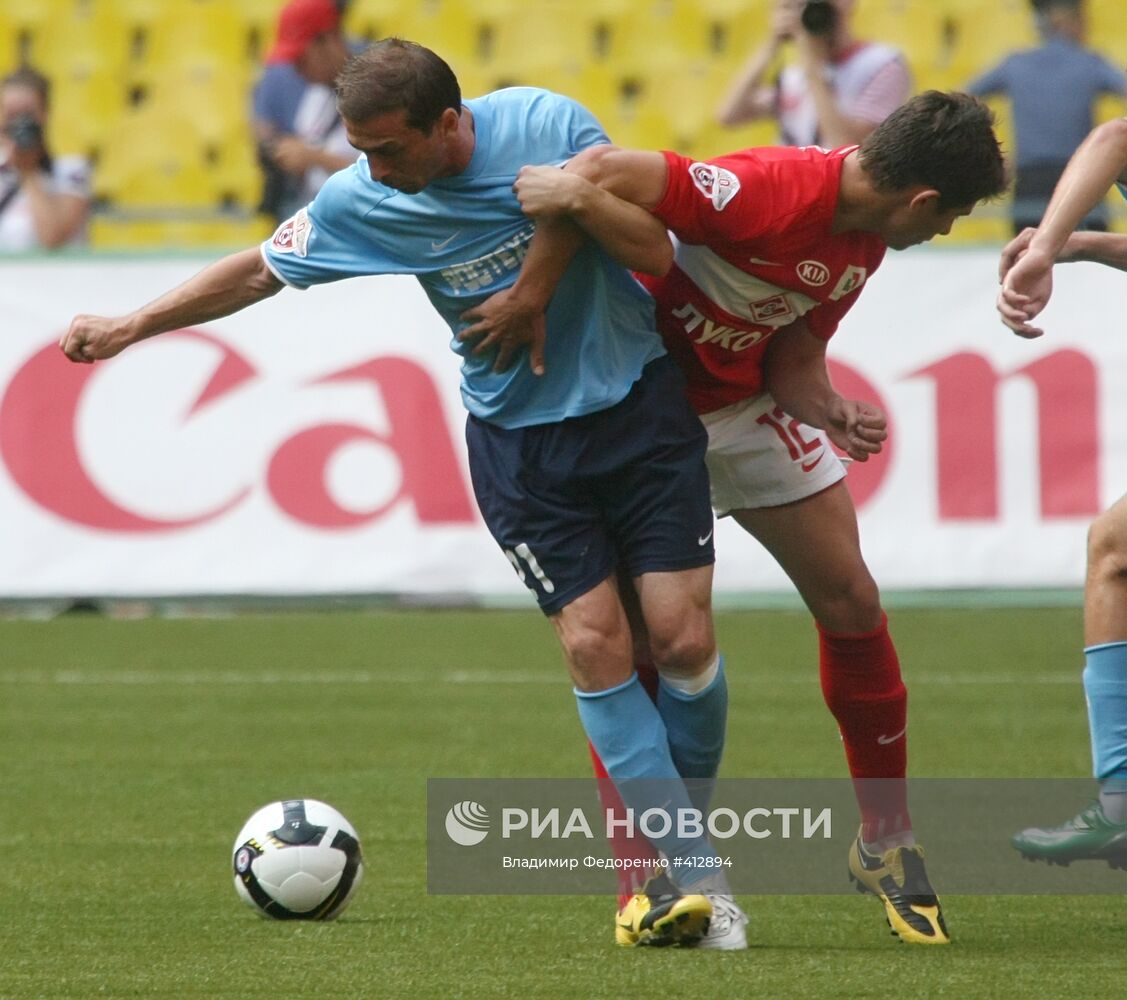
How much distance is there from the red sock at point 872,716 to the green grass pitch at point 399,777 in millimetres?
243

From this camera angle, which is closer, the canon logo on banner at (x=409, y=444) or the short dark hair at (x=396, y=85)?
the short dark hair at (x=396, y=85)

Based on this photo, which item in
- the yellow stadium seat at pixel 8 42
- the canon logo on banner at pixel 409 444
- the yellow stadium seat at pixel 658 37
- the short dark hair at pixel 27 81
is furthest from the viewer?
the yellow stadium seat at pixel 8 42

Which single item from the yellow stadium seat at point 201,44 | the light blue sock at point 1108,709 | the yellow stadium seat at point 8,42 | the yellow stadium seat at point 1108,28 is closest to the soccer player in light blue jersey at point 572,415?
the light blue sock at point 1108,709

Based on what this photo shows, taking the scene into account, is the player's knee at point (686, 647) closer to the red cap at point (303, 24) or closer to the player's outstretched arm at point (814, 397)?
the player's outstretched arm at point (814, 397)

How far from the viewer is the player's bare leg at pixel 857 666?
14.8 ft

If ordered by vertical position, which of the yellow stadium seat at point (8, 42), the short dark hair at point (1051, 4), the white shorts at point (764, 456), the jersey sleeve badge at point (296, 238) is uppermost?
the jersey sleeve badge at point (296, 238)

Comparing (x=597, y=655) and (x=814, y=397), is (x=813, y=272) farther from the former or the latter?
(x=597, y=655)

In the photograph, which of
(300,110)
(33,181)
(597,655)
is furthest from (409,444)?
(597,655)

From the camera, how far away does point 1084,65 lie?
33.2ft

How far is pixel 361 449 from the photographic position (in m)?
9.43

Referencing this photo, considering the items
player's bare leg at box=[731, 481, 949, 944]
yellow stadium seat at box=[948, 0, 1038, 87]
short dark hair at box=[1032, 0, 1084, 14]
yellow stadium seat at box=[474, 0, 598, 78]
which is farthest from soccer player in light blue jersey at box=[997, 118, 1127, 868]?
yellow stadium seat at box=[474, 0, 598, 78]

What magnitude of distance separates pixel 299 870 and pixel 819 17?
620 centimetres

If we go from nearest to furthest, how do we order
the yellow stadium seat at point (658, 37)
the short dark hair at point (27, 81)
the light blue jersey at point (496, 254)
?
1. the light blue jersey at point (496, 254)
2. the short dark hair at point (27, 81)
3. the yellow stadium seat at point (658, 37)

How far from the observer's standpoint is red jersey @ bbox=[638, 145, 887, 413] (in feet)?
13.4
